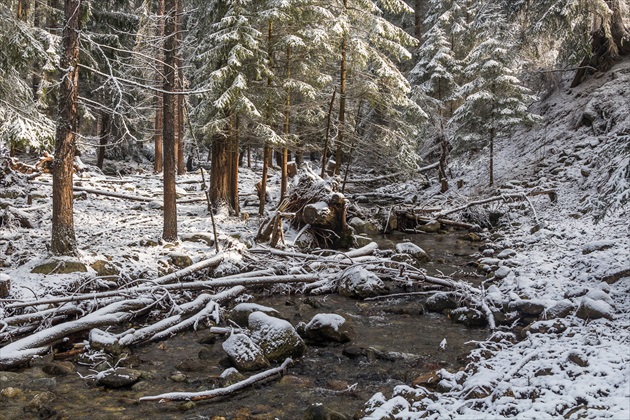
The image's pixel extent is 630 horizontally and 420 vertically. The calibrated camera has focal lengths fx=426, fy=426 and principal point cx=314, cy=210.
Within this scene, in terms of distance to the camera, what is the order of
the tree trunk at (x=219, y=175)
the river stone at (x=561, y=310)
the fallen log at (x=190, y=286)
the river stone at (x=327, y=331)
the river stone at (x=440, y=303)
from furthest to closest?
1. the tree trunk at (x=219, y=175)
2. the river stone at (x=440, y=303)
3. the fallen log at (x=190, y=286)
4. the river stone at (x=327, y=331)
5. the river stone at (x=561, y=310)

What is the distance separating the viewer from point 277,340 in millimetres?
6297

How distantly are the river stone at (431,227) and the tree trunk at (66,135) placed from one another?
40.8 feet

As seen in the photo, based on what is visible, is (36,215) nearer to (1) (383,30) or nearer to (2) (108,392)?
(2) (108,392)

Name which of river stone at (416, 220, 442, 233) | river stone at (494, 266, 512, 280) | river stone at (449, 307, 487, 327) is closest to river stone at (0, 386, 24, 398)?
river stone at (449, 307, 487, 327)

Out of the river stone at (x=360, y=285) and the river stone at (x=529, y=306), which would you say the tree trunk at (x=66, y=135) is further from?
the river stone at (x=529, y=306)

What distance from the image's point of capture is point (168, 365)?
6.24m

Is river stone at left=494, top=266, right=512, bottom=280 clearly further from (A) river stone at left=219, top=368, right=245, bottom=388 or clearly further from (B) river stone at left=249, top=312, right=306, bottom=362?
(A) river stone at left=219, top=368, right=245, bottom=388

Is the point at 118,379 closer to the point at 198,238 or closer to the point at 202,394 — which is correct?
the point at 202,394

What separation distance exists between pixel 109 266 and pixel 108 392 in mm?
4661

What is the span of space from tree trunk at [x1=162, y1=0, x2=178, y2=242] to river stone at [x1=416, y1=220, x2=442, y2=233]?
9729 mm

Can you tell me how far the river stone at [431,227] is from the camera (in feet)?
55.4

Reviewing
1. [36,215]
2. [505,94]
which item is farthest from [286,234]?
[505,94]

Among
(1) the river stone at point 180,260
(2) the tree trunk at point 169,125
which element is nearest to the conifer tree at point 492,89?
(2) the tree trunk at point 169,125

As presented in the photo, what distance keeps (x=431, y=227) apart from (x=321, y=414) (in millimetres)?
13281
